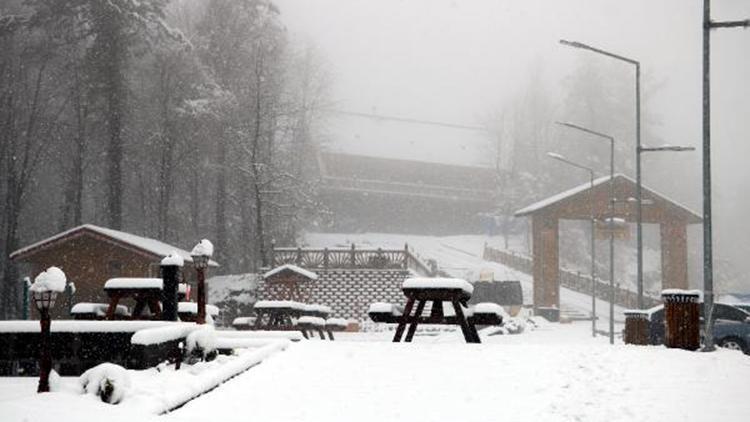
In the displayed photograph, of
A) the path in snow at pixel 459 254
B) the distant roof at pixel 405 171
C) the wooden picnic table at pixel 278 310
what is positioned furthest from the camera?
the distant roof at pixel 405 171

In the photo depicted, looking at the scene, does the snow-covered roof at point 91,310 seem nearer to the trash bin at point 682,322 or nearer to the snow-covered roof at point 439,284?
the snow-covered roof at point 439,284

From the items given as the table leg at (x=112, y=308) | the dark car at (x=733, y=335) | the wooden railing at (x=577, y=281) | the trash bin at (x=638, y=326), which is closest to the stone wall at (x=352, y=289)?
the wooden railing at (x=577, y=281)

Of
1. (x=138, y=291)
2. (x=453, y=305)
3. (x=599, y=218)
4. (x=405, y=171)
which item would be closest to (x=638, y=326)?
(x=453, y=305)

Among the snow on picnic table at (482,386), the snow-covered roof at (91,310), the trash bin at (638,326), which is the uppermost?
the snow-covered roof at (91,310)

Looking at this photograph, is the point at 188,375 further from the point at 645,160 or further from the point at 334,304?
the point at 645,160

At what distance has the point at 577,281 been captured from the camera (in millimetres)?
48375

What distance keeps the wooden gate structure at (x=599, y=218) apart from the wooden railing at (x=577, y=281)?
764 centimetres

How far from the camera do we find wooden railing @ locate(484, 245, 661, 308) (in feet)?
150

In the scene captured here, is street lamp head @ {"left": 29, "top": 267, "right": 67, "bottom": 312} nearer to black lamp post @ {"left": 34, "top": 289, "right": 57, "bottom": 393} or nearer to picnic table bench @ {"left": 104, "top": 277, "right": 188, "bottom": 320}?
black lamp post @ {"left": 34, "top": 289, "right": 57, "bottom": 393}

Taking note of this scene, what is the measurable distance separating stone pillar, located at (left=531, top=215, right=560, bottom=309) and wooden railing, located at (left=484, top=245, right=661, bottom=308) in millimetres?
7413

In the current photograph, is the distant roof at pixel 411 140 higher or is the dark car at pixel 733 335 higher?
the distant roof at pixel 411 140

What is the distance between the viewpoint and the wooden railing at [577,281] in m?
45.7

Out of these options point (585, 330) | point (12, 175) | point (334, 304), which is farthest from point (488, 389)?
point (12, 175)

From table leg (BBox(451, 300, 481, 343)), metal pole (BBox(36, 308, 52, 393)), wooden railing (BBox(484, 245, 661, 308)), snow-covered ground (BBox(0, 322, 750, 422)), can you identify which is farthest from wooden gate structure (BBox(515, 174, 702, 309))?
metal pole (BBox(36, 308, 52, 393))
